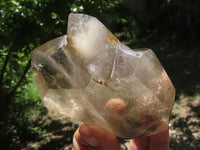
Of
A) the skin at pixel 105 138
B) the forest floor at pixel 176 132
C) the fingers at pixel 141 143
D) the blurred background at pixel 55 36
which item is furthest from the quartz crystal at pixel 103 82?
the forest floor at pixel 176 132

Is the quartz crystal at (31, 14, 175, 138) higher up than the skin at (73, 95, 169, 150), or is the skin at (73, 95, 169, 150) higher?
the quartz crystal at (31, 14, 175, 138)

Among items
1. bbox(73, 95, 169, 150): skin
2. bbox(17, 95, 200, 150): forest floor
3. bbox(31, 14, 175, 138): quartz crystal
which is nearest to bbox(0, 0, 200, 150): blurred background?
bbox(17, 95, 200, 150): forest floor

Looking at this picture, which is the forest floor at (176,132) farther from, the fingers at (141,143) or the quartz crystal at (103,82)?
the quartz crystal at (103,82)

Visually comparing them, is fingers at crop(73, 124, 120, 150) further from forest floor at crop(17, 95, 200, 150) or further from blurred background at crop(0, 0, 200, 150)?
forest floor at crop(17, 95, 200, 150)

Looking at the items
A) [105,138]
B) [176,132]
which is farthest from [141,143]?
[176,132]

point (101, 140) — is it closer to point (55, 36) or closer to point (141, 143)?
point (141, 143)
